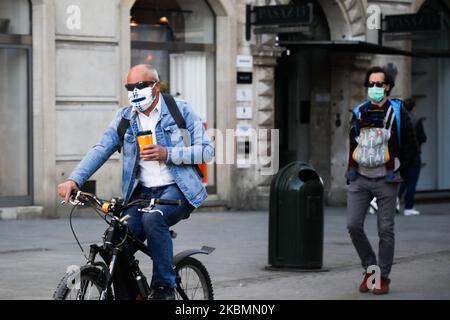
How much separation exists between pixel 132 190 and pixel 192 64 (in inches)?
440

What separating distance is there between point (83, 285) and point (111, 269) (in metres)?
0.28

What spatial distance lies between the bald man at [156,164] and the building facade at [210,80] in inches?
350

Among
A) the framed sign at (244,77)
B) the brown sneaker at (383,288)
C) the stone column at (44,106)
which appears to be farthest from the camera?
the framed sign at (244,77)

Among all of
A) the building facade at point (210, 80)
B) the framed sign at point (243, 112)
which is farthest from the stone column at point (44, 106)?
the framed sign at point (243, 112)

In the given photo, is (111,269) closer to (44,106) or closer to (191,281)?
(191,281)

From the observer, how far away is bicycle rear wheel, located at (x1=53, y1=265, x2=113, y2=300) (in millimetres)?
6195

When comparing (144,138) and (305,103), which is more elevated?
(305,103)

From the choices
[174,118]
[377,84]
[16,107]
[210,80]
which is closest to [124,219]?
[174,118]

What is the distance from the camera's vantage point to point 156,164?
7062 mm

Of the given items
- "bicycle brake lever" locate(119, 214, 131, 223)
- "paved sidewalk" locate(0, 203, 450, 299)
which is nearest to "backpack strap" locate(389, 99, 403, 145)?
"paved sidewalk" locate(0, 203, 450, 299)

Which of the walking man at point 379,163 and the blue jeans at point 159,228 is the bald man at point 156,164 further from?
the walking man at point 379,163

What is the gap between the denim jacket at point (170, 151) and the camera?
6.97 metres

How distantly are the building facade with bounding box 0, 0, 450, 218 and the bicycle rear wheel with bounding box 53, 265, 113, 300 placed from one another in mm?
9434
